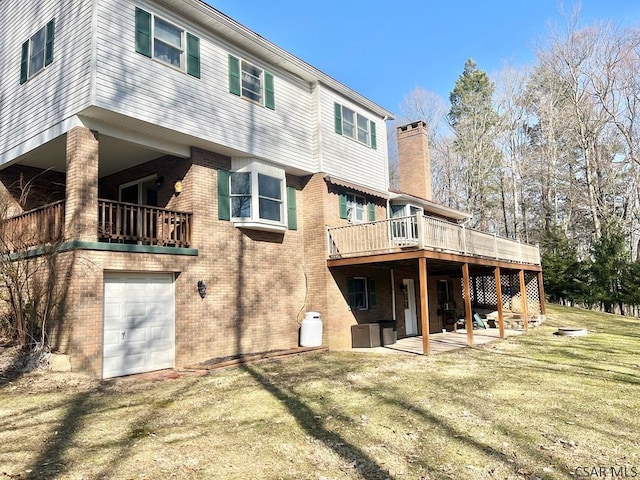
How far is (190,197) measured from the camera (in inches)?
442

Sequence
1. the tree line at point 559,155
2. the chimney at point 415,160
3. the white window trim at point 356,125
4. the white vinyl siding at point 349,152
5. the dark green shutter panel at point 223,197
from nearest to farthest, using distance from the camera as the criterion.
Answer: the dark green shutter panel at point 223,197 < the white vinyl siding at point 349,152 < the white window trim at point 356,125 < the chimney at point 415,160 < the tree line at point 559,155

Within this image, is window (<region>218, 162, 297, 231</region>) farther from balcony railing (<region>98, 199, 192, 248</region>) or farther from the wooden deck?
the wooden deck

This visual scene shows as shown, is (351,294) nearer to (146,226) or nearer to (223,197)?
(223,197)

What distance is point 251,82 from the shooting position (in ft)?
41.9

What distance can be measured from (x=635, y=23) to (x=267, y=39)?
25.3 m

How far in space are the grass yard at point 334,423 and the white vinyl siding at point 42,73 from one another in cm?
552

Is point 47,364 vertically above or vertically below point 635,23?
below

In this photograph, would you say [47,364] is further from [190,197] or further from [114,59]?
[114,59]

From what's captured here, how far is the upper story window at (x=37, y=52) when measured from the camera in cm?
1059

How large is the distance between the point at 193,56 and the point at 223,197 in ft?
11.3

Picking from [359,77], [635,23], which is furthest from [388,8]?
[359,77]

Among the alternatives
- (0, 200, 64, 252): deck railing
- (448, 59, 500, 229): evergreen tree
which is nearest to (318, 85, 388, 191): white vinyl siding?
(0, 200, 64, 252): deck railing

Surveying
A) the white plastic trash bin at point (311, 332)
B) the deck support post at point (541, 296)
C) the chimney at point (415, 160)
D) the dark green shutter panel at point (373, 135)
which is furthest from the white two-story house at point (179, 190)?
the deck support post at point (541, 296)

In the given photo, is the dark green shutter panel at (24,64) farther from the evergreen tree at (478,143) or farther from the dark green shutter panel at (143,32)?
the evergreen tree at (478,143)
